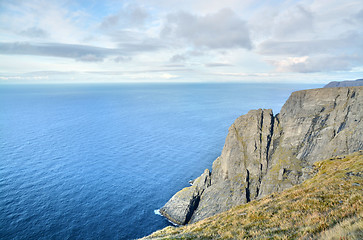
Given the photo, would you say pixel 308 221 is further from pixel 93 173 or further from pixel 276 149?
pixel 93 173

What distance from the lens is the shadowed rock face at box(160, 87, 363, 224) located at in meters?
57.5

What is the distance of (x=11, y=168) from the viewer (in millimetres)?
77938

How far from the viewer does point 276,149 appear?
65312 mm

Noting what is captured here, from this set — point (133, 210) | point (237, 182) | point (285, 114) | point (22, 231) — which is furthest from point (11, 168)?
point (285, 114)

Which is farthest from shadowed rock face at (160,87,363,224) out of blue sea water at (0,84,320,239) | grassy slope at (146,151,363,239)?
grassy slope at (146,151,363,239)

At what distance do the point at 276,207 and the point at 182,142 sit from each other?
3790 inches

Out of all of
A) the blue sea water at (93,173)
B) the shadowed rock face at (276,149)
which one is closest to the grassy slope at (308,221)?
the shadowed rock face at (276,149)

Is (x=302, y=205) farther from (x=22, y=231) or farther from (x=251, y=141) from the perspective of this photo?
(x=22, y=231)

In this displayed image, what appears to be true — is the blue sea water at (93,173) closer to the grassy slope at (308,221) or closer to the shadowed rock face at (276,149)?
the shadowed rock face at (276,149)

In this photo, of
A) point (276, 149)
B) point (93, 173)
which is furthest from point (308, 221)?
point (93, 173)

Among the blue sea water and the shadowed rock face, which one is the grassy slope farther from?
the blue sea water

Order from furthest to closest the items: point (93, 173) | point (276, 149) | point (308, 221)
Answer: point (93, 173), point (276, 149), point (308, 221)

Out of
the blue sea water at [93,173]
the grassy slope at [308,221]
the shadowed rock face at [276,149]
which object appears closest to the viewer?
the grassy slope at [308,221]

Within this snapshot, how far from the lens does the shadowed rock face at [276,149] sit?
57.5 m
